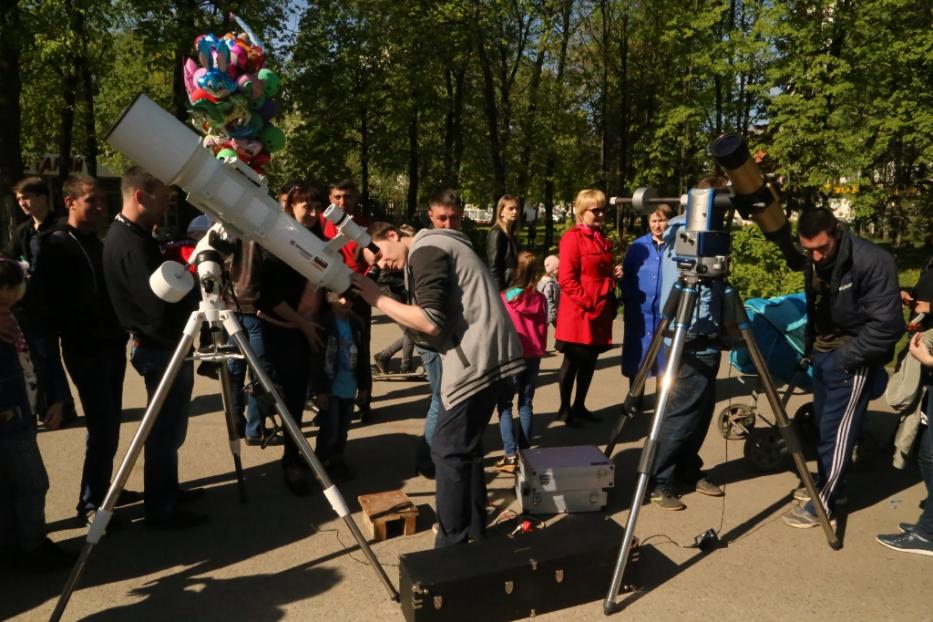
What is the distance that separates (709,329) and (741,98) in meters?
18.2

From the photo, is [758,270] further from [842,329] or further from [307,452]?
[307,452]

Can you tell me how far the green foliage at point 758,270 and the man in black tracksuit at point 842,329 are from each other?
573 centimetres

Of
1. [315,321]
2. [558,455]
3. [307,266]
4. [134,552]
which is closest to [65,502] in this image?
[134,552]

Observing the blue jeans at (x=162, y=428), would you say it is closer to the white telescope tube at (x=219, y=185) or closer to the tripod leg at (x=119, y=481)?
the tripod leg at (x=119, y=481)

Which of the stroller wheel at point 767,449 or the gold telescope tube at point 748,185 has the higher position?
the gold telescope tube at point 748,185

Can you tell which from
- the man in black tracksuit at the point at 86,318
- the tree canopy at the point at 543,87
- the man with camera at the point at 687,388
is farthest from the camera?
the tree canopy at the point at 543,87

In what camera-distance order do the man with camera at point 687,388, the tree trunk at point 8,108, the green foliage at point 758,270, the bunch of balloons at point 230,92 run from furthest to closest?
1. the tree trunk at point 8,108
2. the green foliage at point 758,270
3. the man with camera at point 687,388
4. the bunch of balloons at point 230,92

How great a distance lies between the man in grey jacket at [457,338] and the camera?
2961mm

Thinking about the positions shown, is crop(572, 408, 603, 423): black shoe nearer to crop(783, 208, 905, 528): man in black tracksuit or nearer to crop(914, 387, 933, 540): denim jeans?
crop(783, 208, 905, 528): man in black tracksuit

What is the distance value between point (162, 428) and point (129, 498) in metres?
0.87

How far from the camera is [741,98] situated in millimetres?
19828

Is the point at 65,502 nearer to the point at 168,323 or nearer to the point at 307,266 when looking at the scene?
the point at 168,323

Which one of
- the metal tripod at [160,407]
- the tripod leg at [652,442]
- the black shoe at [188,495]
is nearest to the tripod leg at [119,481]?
the metal tripod at [160,407]

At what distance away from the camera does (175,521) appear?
13.2 feet
